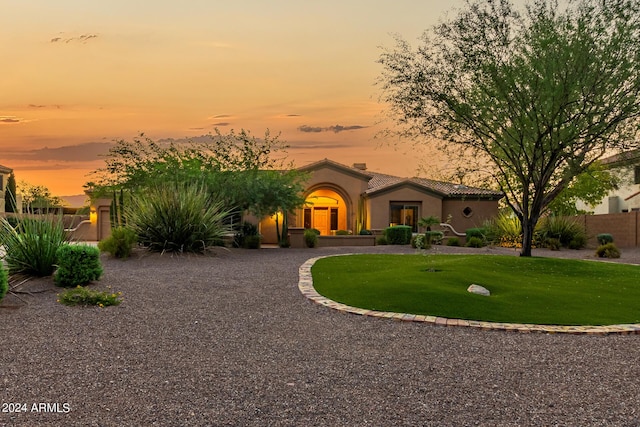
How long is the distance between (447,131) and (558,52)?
156 inches

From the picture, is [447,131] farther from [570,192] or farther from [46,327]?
[570,192]

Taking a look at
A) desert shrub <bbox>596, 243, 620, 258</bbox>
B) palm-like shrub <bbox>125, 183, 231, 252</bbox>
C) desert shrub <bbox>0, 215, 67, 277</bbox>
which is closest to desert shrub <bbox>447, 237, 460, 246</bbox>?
desert shrub <bbox>596, 243, 620, 258</bbox>

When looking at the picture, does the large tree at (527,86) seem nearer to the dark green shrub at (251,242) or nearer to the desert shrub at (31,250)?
the dark green shrub at (251,242)

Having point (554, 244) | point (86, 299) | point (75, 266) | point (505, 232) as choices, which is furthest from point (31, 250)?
point (505, 232)

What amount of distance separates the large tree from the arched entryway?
15.5 metres

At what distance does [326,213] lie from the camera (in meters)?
33.2

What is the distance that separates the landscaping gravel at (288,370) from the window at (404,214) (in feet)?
74.2

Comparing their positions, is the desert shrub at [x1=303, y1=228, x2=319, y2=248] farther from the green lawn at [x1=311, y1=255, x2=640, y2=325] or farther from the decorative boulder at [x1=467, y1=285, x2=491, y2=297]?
the decorative boulder at [x1=467, y1=285, x2=491, y2=297]

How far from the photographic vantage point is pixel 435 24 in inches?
657

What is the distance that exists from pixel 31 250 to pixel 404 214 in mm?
23422

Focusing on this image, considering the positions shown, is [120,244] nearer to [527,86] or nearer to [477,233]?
[527,86]

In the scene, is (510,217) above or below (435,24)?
below

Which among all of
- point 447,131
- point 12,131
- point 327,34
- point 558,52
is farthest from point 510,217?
point 12,131

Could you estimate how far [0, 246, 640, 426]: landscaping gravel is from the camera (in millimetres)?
4395
